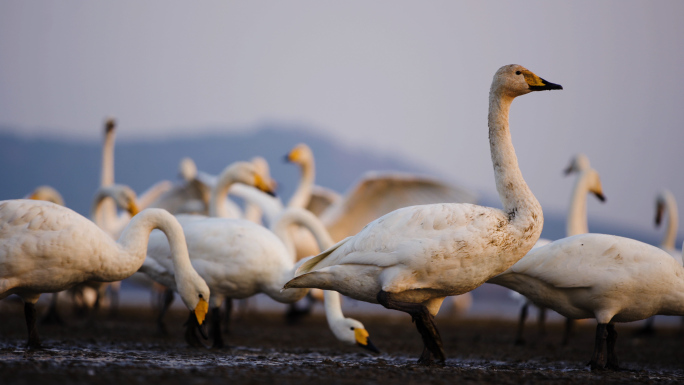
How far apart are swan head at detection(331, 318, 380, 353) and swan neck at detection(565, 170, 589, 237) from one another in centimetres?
495

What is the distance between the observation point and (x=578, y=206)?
12.0m

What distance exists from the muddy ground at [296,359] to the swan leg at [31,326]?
155mm

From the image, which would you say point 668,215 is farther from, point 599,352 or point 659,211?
point 599,352

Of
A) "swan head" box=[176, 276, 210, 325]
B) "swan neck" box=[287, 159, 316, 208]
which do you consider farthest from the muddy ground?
"swan neck" box=[287, 159, 316, 208]

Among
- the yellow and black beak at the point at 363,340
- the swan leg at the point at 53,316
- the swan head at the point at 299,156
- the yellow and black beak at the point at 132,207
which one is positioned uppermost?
the swan head at the point at 299,156

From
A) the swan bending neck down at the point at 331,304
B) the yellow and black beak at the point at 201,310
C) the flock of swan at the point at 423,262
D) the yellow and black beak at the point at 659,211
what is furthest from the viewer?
the yellow and black beak at the point at 659,211

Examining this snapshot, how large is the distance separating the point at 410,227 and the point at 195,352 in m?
2.86

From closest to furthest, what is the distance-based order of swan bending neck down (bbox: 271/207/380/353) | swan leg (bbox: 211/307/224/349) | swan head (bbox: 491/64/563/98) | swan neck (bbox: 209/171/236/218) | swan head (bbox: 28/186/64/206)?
swan head (bbox: 491/64/563/98) < swan bending neck down (bbox: 271/207/380/353) < swan leg (bbox: 211/307/224/349) < swan neck (bbox: 209/171/236/218) < swan head (bbox: 28/186/64/206)

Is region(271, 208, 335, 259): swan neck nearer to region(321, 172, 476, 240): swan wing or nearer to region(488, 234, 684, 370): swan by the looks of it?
region(321, 172, 476, 240): swan wing

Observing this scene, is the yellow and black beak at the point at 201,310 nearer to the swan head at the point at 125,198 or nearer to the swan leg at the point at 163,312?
the swan leg at the point at 163,312

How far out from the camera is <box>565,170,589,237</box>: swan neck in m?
12.0

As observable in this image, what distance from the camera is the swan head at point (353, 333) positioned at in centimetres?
824

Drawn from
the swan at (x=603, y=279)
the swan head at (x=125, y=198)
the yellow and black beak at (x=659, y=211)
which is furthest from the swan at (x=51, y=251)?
the yellow and black beak at (x=659, y=211)

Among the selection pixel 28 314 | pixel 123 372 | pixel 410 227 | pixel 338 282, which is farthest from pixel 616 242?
pixel 28 314
